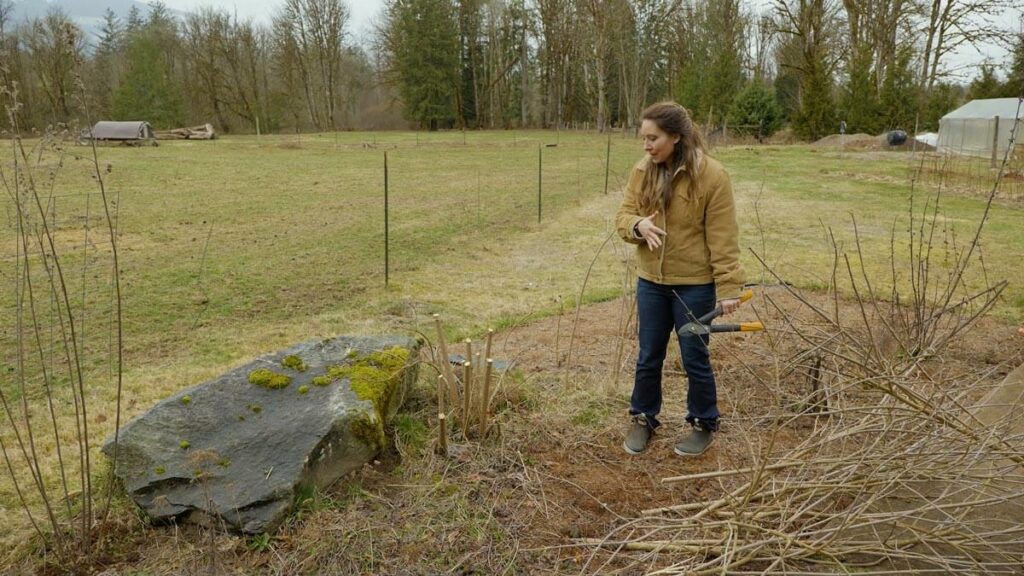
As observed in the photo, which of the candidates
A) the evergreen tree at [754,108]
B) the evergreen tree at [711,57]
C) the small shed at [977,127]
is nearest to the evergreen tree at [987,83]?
the small shed at [977,127]

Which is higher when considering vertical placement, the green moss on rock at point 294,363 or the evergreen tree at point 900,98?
the evergreen tree at point 900,98

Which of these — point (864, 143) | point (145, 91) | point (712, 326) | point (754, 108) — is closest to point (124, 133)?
point (145, 91)

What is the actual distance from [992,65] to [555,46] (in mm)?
22730

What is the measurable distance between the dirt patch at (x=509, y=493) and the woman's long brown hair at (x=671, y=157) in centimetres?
62

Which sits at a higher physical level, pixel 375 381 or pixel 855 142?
pixel 855 142

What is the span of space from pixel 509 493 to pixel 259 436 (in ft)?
3.45

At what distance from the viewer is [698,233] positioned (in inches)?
113

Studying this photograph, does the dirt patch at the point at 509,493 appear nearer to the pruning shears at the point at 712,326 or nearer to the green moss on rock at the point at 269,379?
the pruning shears at the point at 712,326

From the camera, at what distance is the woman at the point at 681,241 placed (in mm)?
2783

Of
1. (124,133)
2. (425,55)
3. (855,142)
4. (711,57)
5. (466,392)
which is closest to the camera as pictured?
(466,392)

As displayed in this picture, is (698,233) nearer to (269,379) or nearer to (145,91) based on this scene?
(269,379)

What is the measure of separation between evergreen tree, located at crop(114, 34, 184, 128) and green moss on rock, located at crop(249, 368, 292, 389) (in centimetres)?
3718

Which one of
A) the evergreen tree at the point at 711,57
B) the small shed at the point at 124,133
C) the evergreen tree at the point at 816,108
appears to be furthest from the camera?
the evergreen tree at the point at 711,57

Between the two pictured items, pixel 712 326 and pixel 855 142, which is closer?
pixel 712 326
